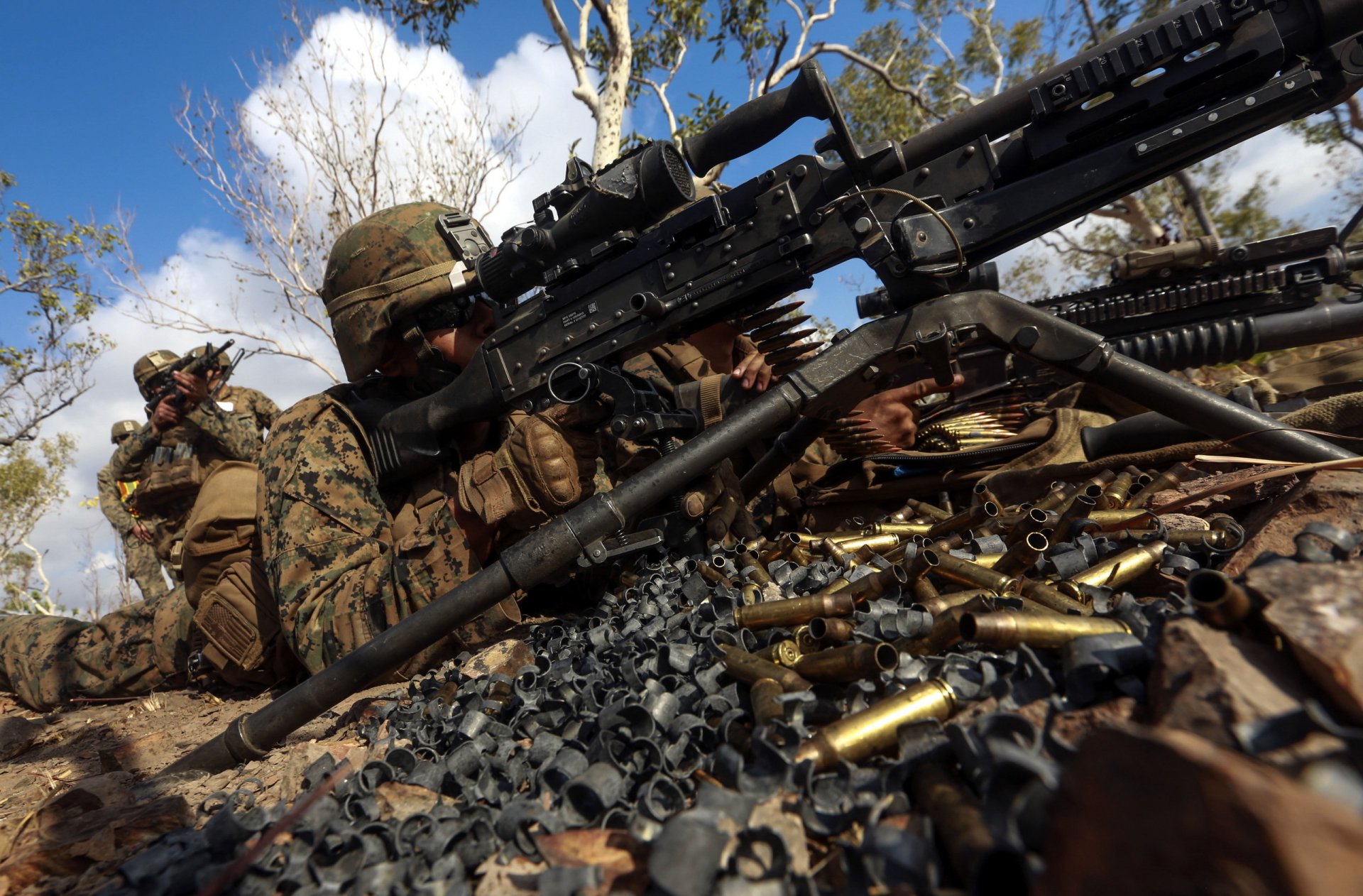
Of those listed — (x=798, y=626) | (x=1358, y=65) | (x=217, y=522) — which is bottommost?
(x=798, y=626)

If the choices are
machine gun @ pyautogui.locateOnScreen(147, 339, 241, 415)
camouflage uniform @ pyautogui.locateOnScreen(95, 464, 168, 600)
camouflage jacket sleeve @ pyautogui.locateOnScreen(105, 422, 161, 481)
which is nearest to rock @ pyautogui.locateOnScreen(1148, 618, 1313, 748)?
machine gun @ pyautogui.locateOnScreen(147, 339, 241, 415)

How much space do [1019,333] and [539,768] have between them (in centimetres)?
228

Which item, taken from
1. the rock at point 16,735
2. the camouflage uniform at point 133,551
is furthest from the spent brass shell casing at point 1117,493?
the camouflage uniform at point 133,551

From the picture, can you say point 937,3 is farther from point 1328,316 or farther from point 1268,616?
point 1268,616

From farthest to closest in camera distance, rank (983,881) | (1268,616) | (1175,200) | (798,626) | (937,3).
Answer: (937,3) < (1175,200) < (798,626) < (1268,616) < (983,881)

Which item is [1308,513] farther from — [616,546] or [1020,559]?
[616,546]

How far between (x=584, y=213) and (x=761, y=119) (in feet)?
3.03

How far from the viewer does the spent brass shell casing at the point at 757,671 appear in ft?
5.64

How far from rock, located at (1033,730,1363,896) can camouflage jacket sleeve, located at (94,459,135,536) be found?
12835 millimetres

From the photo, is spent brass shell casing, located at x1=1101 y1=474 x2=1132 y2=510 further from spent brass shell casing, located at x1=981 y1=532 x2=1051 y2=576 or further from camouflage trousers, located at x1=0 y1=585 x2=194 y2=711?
camouflage trousers, located at x1=0 y1=585 x2=194 y2=711

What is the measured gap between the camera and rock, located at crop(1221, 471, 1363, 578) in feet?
6.38

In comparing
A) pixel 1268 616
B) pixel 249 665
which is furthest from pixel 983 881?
pixel 249 665

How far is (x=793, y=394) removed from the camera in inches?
110

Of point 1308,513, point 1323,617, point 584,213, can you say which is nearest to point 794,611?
point 1323,617
